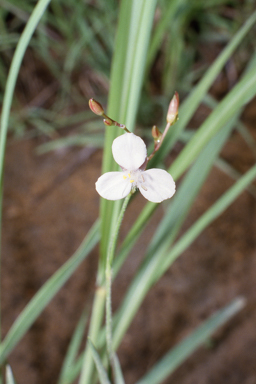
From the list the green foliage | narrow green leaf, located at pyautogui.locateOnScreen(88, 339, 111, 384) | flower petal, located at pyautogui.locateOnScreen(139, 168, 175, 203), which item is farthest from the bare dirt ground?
flower petal, located at pyautogui.locateOnScreen(139, 168, 175, 203)

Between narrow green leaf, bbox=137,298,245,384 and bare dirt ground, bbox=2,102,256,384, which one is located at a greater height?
bare dirt ground, bbox=2,102,256,384

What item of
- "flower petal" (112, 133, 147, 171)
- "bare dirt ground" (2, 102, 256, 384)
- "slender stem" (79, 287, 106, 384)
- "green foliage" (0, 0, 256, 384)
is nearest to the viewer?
"flower petal" (112, 133, 147, 171)

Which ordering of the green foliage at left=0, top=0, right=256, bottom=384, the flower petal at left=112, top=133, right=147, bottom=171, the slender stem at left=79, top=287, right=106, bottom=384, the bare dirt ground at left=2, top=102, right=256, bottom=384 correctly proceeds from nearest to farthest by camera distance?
the flower petal at left=112, top=133, right=147, bottom=171
the green foliage at left=0, top=0, right=256, bottom=384
the slender stem at left=79, top=287, right=106, bottom=384
the bare dirt ground at left=2, top=102, right=256, bottom=384

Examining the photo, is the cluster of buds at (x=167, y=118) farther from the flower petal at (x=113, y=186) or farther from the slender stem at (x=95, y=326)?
the slender stem at (x=95, y=326)

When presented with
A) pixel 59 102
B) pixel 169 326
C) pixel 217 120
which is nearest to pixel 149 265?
pixel 217 120

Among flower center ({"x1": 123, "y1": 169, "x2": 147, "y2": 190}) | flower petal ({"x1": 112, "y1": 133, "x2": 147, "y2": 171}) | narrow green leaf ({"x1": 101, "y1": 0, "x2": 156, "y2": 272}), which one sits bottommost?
flower center ({"x1": 123, "y1": 169, "x2": 147, "y2": 190})

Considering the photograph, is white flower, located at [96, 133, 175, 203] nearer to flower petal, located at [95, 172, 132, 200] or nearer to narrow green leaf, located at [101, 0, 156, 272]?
flower petal, located at [95, 172, 132, 200]

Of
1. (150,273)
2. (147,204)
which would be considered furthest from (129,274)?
(147,204)

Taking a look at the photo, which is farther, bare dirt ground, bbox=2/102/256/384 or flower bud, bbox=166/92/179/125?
bare dirt ground, bbox=2/102/256/384
